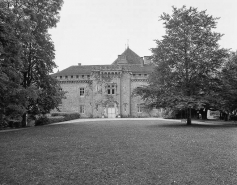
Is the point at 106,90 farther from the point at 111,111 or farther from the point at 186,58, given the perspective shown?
the point at 186,58

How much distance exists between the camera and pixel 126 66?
4356 centimetres

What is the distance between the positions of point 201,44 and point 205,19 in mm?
2202

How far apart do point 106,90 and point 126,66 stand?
5.58 m

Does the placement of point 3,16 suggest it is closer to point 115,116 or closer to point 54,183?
point 54,183

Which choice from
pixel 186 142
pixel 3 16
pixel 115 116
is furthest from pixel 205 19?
pixel 115 116

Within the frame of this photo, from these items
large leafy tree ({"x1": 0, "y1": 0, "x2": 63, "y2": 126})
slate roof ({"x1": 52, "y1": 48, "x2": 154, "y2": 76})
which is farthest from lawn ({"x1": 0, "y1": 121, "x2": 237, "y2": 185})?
slate roof ({"x1": 52, "y1": 48, "x2": 154, "y2": 76})

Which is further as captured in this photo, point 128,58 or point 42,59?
point 128,58

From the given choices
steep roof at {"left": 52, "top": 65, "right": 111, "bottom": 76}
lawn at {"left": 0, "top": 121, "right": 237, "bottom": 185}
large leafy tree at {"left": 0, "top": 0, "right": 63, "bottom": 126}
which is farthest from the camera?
steep roof at {"left": 52, "top": 65, "right": 111, "bottom": 76}

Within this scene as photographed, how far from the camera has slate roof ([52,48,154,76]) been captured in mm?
42812

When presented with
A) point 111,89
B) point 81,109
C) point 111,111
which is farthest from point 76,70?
point 111,111

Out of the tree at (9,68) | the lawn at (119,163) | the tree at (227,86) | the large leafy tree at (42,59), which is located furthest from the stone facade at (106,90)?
the lawn at (119,163)

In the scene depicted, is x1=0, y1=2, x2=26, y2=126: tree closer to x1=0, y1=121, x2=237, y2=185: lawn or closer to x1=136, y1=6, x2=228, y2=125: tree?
x1=0, y1=121, x2=237, y2=185: lawn

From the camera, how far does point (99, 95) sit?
42.5m

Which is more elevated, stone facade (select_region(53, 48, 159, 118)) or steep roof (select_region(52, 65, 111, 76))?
steep roof (select_region(52, 65, 111, 76))
